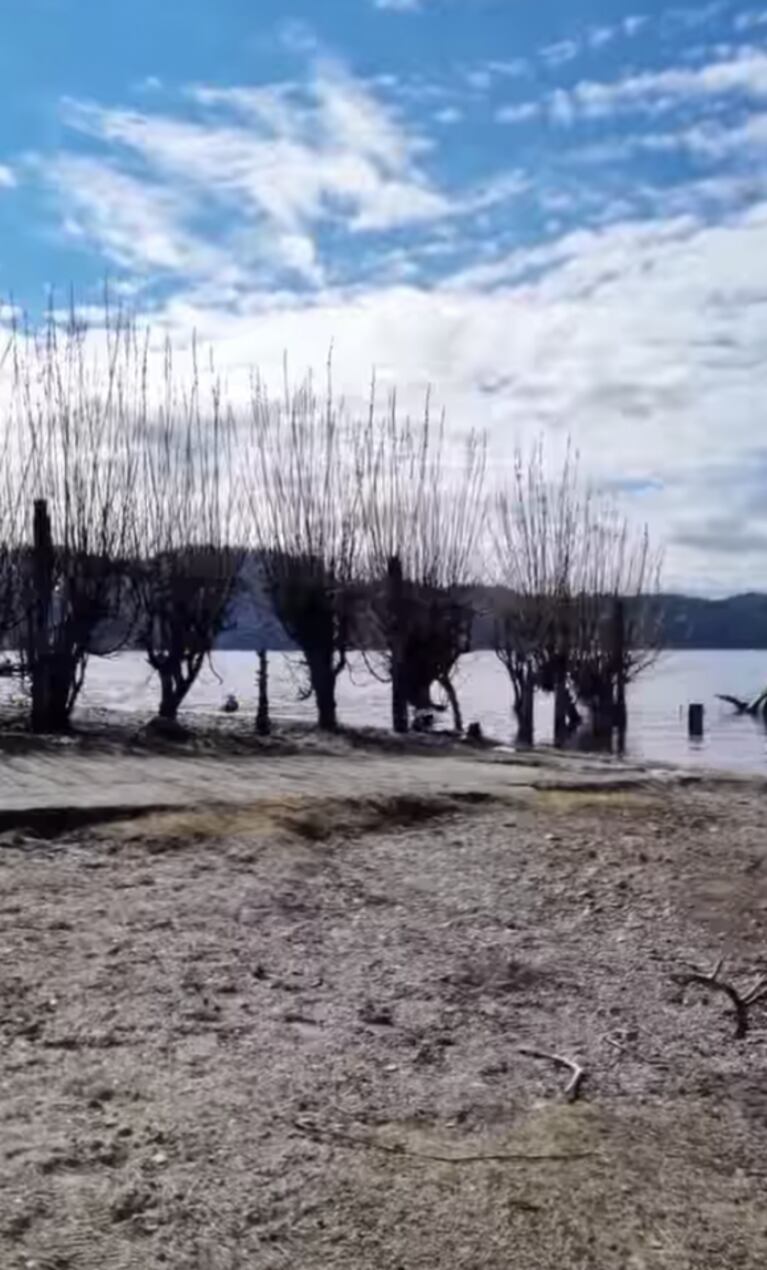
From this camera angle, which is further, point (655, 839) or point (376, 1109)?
point (655, 839)

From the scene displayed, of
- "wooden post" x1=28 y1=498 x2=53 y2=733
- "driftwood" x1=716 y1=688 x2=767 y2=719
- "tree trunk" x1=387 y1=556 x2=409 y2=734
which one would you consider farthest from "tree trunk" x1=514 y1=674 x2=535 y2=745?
"driftwood" x1=716 y1=688 x2=767 y2=719

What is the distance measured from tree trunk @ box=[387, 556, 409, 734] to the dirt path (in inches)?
447

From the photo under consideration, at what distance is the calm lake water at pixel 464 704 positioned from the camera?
2119 cm

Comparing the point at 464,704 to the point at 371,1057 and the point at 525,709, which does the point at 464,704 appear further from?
the point at 371,1057

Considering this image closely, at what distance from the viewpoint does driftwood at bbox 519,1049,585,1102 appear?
4.31 m

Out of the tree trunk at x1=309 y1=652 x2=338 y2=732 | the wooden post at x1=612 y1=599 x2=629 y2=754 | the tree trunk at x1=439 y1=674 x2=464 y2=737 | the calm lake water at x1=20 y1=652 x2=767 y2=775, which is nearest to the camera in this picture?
the tree trunk at x1=309 y1=652 x2=338 y2=732

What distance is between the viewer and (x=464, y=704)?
3253 cm

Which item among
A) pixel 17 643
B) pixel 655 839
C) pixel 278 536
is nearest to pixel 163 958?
pixel 655 839

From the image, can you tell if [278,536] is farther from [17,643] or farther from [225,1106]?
[225,1106]

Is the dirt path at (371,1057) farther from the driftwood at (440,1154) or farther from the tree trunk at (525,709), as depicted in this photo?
the tree trunk at (525,709)

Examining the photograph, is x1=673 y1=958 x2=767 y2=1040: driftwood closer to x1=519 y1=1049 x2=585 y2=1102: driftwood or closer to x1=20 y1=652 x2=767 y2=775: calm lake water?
x1=519 y1=1049 x2=585 y2=1102: driftwood

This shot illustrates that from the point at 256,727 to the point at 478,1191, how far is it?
14225 millimetres

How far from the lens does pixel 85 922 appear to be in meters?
6.25

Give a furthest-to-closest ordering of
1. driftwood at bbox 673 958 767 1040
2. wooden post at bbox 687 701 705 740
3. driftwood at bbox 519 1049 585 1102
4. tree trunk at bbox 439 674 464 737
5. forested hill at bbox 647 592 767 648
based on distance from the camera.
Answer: forested hill at bbox 647 592 767 648
wooden post at bbox 687 701 705 740
tree trunk at bbox 439 674 464 737
driftwood at bbox 673 958 767 1040
driftwood at bbox 519 1049 585 1102
